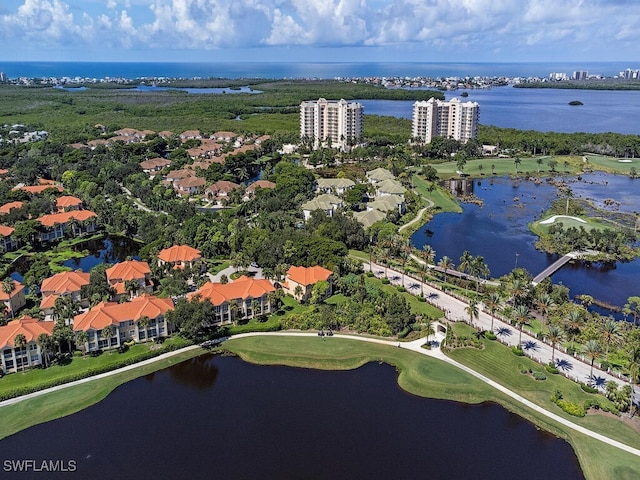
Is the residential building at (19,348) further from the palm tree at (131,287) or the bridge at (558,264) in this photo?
the bridge at (558,264)

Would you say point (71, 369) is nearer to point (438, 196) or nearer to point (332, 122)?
point (438, 196)

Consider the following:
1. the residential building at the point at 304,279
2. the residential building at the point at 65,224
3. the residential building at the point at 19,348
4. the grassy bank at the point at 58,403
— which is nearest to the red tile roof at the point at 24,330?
the residential building at the point at 19,348

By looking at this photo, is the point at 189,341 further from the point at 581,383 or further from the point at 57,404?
the point at 581,383

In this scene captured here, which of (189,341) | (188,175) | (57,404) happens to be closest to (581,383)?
(189,341)

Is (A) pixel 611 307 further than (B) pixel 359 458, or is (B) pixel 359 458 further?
(A) pixel 611 307

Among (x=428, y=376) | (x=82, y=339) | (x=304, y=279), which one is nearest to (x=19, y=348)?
(x=82, y=339)

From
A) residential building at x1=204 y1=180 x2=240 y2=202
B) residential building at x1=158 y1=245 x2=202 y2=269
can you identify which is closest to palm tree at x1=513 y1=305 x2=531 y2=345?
residential building at x1=158 y1=245 x2=202 y2=269
